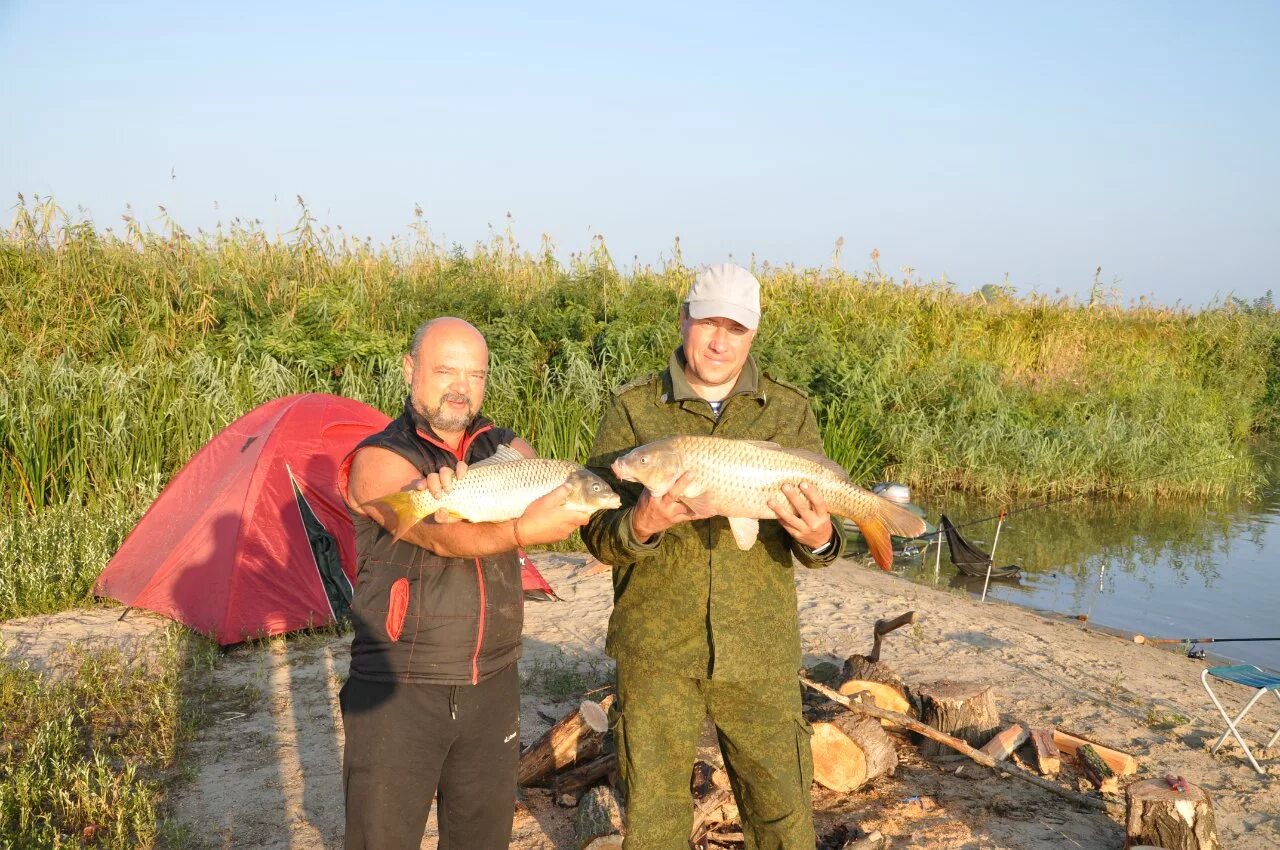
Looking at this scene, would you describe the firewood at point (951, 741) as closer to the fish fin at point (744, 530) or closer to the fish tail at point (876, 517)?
the fish tail at point (876, 517)

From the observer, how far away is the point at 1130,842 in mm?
4160

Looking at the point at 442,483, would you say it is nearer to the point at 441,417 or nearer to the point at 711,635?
the point at 441,417

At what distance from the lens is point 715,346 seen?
307 cm

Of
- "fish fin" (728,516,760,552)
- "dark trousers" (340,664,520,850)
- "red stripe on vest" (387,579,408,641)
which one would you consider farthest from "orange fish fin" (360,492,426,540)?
"fish fin" (728,516,760,552)

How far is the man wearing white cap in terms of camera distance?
9.74ft

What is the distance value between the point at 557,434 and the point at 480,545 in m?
8.47

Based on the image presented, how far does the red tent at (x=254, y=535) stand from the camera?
6977mm

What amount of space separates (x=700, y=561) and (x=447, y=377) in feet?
3.21

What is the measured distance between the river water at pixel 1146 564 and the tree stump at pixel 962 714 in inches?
179

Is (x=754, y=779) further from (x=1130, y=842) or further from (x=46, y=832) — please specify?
(x=46, y=832)

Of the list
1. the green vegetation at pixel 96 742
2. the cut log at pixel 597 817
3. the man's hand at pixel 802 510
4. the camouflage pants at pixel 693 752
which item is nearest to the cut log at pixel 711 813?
the cut log at pixel 597 817

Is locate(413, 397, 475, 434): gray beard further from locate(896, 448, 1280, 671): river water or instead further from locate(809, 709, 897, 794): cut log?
locate(896, 448, 1280, 671): river water

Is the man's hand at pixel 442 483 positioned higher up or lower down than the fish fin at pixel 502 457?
lower down

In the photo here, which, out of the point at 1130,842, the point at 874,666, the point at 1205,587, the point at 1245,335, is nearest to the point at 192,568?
the point at 874,666
